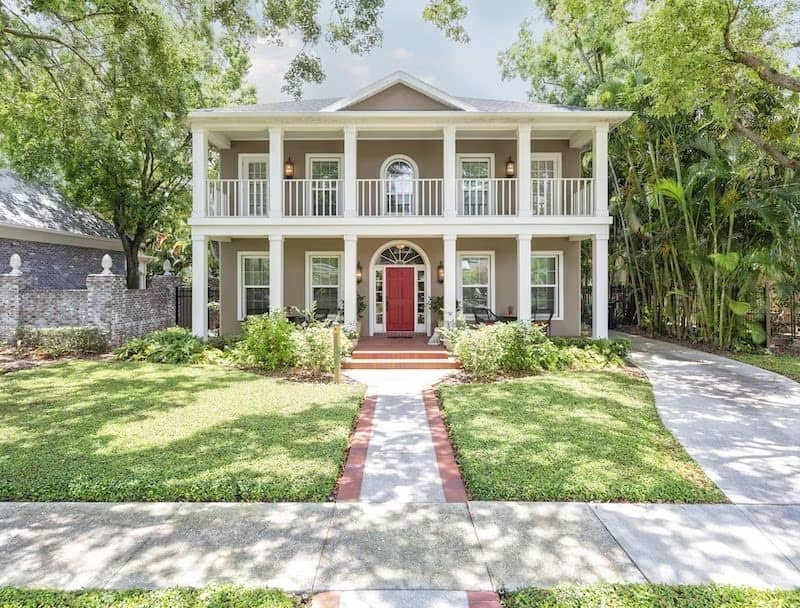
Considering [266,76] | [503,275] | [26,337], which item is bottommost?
[26,337]

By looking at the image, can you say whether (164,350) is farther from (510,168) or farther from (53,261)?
(510,168)

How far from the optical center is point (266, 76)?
1980 centimetres

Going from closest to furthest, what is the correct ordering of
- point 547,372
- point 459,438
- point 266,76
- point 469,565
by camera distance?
1. point 469,565
2. point 459,438
3. point 547,372
4. point 266,76

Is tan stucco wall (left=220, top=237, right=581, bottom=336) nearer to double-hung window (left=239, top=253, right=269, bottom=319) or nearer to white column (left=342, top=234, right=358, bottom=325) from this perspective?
double-hung window (left=239, top=253, right=269, bottom=319)

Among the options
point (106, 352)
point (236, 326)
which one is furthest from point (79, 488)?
point (236, 326)

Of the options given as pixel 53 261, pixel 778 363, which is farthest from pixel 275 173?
pixel 778 363

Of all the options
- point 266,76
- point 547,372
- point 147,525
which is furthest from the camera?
point 266,76

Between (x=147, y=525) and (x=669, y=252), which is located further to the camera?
(x=669, y=252)

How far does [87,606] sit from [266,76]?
21265 millimetres

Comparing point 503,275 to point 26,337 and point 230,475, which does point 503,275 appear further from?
point 26,337

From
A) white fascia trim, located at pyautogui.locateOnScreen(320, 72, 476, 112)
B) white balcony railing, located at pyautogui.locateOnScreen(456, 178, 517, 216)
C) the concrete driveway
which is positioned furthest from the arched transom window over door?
the concrete driveway

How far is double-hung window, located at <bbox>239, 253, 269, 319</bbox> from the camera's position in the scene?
1341 centimetres

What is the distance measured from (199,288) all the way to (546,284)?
9.68m

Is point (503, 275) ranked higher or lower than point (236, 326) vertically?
higher
